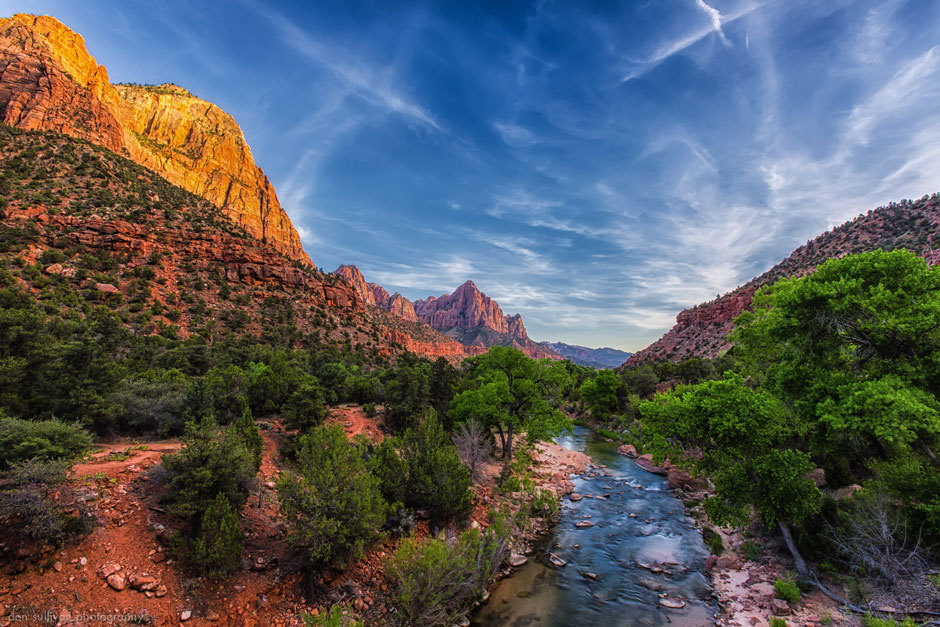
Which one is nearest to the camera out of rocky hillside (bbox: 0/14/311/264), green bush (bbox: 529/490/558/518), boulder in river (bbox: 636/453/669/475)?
green bush (bbox: 529/490/558/518)

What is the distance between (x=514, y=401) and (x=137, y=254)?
4985 cm

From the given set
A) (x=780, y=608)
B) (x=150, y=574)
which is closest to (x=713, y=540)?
(x=780, y=608)

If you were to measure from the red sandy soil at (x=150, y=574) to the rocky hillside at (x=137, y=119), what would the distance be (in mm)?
71142

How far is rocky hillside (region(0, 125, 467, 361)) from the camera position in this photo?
33.7m

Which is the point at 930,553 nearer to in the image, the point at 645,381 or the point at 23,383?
the point at 23,383

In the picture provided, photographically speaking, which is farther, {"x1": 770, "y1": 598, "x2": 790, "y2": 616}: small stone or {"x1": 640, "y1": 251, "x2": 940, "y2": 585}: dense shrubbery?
{"x1": 770, "y1": 598, "x2": 790, "y2": 616}: small stone

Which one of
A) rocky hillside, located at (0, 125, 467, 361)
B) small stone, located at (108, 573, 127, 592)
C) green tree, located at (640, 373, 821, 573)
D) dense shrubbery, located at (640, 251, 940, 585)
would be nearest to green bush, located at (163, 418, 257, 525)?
small stone, located at (108, 573, 127, 592)

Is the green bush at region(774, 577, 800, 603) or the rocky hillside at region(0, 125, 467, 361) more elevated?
the rocky hillside at region(0, 125, 467, 361)

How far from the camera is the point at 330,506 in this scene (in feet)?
27.7

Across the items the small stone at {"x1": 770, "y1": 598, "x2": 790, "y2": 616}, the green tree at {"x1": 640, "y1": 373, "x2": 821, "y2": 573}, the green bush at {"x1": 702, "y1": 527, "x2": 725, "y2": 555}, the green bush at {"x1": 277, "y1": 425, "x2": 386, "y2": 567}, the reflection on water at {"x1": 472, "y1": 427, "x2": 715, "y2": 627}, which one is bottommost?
the reflection on water at {"x1": 472, "y1": 427, "x2": 715, "y2": 627}

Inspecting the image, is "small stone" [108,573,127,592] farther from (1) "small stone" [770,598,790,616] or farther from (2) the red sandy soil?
(1) "small stone" [770,598,790,616]

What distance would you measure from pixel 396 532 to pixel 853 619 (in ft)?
38.2

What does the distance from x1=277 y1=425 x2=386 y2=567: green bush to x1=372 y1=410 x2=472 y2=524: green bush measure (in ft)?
8.33

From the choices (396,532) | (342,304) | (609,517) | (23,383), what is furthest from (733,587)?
(342,304)
